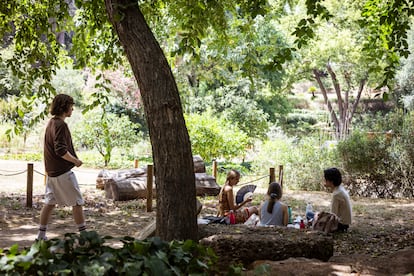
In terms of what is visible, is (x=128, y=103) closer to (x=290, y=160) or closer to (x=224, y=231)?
(x=290, y=160)

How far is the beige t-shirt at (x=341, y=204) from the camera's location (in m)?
7.12

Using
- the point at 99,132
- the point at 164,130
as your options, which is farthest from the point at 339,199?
the point at 99,132

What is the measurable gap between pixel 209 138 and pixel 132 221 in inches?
373

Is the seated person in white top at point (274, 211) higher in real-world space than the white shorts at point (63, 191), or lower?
lower

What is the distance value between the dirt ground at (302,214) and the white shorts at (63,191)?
2.66 ft

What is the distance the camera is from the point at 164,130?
4.13 meters

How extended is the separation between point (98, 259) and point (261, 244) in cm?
259

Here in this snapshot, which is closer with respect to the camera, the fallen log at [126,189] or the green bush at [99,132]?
the fallen log at [126,189]

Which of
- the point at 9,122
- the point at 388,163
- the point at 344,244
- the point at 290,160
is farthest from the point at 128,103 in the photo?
the point at 344,244

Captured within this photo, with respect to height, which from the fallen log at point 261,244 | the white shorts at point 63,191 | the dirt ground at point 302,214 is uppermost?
the white shorts at point 63,191

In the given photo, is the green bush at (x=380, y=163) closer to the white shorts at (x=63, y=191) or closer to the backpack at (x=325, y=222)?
the backpack at (x=325, y=222)

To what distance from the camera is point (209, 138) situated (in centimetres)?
1802

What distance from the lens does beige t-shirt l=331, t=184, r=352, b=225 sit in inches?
280

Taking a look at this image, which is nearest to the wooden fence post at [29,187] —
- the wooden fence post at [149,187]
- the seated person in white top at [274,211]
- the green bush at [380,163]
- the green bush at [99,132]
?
the wooden fence post at [149,187]
